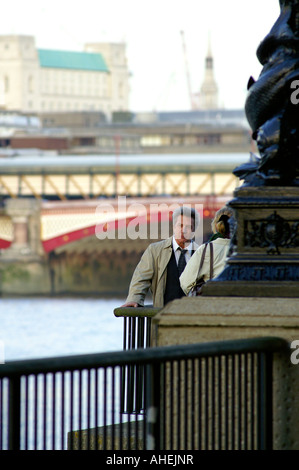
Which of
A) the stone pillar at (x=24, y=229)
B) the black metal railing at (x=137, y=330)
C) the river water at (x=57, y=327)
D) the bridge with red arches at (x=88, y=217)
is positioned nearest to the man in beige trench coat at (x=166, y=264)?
the black metal railing at (x=137, y=330)

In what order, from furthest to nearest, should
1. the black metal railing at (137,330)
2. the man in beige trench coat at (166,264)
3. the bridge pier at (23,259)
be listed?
the bridge pier at (23,259) → the man in beige trench coat at (166,264) → the black metal railing at (137,330)

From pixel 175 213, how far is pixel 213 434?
3052 millimetres

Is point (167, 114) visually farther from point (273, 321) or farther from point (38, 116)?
point (273, 321)

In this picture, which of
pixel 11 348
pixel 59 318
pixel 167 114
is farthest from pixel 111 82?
pixel 11 348

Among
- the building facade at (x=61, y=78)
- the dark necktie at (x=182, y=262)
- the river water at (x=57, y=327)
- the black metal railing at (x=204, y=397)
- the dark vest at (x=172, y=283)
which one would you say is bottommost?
the river water at (x=57, y=327)

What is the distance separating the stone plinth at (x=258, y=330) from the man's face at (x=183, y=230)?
7.95ft

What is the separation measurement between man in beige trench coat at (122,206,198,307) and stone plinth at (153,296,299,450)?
6.90 feet

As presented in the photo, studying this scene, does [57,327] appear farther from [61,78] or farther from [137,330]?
[61,78]

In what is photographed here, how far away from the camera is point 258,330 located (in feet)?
15.6

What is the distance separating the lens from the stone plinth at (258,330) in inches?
187

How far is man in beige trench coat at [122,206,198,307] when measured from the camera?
708cm

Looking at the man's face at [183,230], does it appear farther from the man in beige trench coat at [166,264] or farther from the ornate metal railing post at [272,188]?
the ornate metal railing post at [272,188]

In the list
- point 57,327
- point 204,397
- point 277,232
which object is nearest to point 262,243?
point 277,232

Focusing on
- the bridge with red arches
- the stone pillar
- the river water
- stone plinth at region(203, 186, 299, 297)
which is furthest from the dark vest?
the stone pillar
